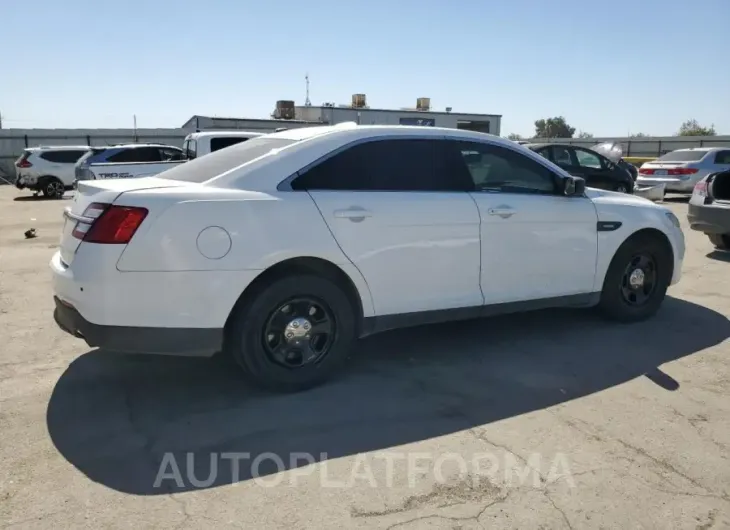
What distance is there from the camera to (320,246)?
3.82 metres

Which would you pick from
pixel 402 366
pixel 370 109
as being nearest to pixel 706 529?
pixel 402 366

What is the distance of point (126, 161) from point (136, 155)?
1.03ft

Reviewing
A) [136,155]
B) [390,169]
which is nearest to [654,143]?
[136,155]

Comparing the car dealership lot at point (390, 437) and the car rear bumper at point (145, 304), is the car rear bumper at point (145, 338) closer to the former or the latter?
the car rear bumper at point (145, 304)

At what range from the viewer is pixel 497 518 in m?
2.69

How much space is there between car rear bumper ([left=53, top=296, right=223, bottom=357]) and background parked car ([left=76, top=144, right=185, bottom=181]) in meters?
12.1

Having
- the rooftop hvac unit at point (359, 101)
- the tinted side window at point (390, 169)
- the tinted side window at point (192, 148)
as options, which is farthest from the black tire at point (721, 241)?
the rooftop hvac unit at point (359, 101)

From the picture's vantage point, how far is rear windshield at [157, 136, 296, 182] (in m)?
4.00

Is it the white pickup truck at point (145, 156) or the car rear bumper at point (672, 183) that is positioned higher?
the white pickup truck at point (145, 156)

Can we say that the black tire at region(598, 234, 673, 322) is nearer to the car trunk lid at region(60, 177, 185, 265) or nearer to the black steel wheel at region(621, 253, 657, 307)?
the black steel wheel at region(621, 253, 657, 307)

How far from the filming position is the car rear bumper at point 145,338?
11.4 ft

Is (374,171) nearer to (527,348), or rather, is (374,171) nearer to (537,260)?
Result: (537,260)

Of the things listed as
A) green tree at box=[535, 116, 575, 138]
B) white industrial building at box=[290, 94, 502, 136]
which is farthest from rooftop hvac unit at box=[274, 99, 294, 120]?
green tree at box=[535, 116, 575, 138]

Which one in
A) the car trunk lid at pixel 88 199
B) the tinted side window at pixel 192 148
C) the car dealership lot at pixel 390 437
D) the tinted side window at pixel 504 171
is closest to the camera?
the car dealership lot at pixel 390 437
